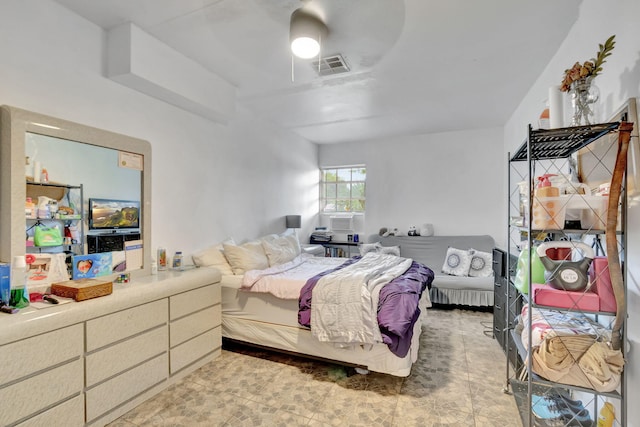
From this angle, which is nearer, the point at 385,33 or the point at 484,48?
the point at 385,33

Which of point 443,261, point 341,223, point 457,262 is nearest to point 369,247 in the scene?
point 341,223

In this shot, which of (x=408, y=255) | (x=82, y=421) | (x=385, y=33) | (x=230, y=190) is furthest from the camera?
(x=408, y=255)

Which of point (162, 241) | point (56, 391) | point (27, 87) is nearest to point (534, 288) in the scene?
point (56, 391)

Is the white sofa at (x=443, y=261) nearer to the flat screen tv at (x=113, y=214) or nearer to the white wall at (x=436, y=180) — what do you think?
the white wall at (x=436, y=180)

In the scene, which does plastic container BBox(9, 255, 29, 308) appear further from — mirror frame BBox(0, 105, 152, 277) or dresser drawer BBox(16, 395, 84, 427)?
dresser drawer BBox(16, 395, 84, 427)

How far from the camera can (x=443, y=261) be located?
15.8ft

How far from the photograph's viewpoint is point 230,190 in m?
3.79

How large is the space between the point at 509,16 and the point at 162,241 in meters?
3.36

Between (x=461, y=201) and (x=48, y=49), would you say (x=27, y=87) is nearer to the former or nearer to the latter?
(x=48, y=49)

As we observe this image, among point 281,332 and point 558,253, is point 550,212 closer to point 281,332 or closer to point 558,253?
point 558,253

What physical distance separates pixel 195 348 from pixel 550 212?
106 inches

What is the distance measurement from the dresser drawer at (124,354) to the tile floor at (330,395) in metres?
0.32

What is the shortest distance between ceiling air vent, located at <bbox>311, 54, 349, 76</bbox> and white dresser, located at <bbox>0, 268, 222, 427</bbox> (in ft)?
7.05

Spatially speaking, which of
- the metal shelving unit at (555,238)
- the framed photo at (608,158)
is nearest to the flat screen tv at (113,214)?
the metal shelving unit at (555,238)
